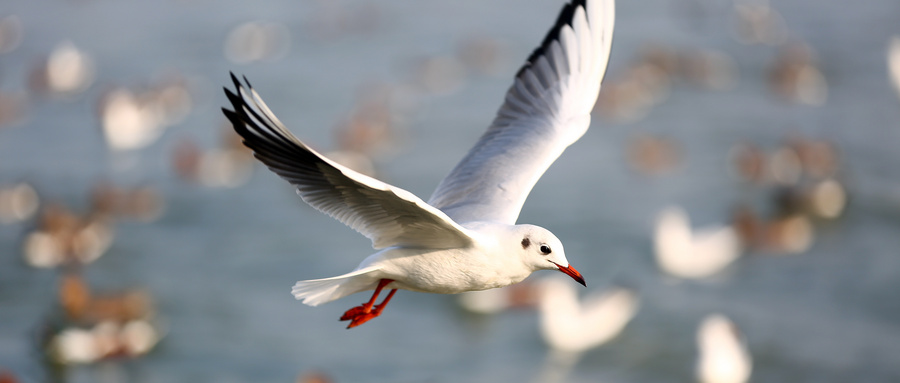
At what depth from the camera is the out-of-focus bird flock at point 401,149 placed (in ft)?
51.3

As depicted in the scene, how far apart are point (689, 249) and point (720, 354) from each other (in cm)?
318

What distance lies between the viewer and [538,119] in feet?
26.8

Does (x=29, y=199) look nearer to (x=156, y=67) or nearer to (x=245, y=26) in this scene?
(x=156, y=67)

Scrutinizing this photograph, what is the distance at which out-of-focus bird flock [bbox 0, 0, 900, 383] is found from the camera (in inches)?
616

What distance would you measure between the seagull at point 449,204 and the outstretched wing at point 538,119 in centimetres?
1

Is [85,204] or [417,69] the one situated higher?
[417,69]

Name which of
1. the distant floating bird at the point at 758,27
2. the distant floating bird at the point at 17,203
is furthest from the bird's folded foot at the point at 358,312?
the distant floating bird at the point at 758,27

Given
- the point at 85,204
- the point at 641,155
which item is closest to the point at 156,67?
the point at 85,204

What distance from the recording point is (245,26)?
90.7ft

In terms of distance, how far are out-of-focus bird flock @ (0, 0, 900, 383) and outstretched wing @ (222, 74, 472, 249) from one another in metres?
7.83

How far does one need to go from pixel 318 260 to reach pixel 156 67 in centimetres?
981

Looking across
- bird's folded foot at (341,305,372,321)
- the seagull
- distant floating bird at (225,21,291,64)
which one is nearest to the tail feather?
the seagull

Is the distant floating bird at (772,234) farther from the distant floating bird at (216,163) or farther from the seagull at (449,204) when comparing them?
the seagull at (449,204)

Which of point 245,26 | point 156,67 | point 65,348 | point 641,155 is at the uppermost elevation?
point 245,26
